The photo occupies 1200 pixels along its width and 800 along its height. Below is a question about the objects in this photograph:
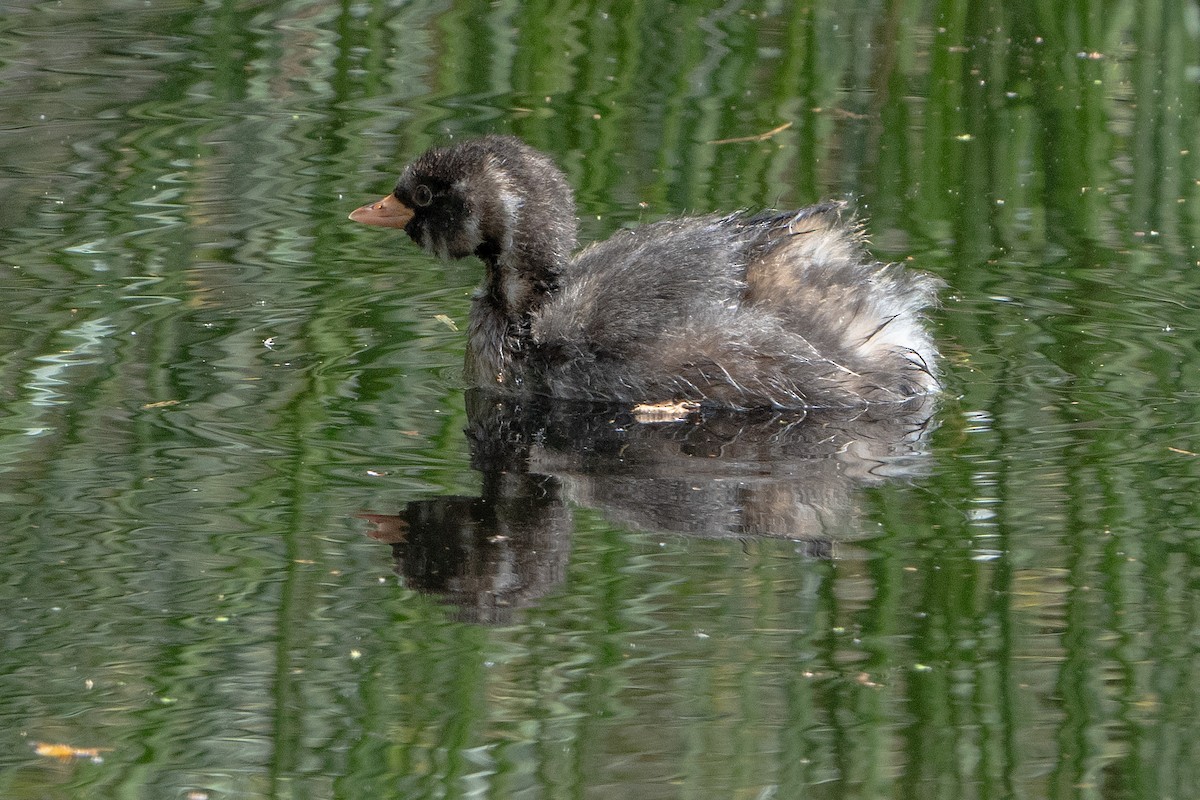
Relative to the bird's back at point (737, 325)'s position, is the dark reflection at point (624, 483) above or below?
below

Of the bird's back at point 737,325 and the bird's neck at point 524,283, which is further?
the bird's neck at point 524,283

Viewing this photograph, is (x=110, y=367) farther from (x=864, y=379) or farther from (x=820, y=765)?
(x=820, y=765)

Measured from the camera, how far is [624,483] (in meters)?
5.24

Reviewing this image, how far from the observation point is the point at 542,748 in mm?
3836

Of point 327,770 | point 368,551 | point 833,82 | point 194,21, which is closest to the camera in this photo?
point 327,770

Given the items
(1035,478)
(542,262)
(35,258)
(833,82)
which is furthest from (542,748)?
(833,82)

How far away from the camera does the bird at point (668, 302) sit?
19.6 ft

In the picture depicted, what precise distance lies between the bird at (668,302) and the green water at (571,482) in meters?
0.26

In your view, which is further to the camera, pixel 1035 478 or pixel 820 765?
pixel 1035 478

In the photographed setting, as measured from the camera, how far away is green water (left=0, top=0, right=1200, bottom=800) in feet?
12.8

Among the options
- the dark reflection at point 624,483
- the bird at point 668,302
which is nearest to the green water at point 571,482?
the dark reflection at point 624,483

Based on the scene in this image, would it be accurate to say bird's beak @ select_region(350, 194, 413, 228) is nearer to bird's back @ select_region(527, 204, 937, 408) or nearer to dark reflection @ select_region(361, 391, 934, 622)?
bird's back @ select_region(527, 204, 937, 408)

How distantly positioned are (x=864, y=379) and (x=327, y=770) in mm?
2746

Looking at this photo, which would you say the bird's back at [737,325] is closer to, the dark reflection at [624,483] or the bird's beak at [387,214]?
the dark reflection at [624,483]
